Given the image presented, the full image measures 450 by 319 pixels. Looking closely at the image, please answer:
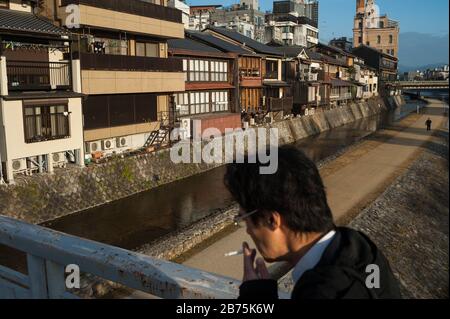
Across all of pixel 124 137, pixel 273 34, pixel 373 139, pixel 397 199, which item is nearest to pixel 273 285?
pixel 397 199

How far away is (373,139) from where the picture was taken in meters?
45.8

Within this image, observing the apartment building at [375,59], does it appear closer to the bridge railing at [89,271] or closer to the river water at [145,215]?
the river water at [145,215]

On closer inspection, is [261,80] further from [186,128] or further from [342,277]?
[342,277]

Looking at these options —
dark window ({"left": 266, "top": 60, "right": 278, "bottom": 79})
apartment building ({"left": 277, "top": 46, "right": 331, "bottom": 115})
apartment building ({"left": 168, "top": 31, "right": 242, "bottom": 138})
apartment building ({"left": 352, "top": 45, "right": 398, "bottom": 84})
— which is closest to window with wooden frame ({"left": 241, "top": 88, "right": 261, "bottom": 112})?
apartment building ({"left": 168, "top": 31, "right": 242, "bottom": 138})

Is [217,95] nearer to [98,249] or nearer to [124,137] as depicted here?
[124,137]

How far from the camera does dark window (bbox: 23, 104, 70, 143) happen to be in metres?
18.4

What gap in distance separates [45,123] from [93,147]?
452 centimetres

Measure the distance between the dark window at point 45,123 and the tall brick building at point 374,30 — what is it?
118 m

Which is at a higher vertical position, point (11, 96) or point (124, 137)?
point (11, 96)

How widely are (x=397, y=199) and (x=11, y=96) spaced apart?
18652mm

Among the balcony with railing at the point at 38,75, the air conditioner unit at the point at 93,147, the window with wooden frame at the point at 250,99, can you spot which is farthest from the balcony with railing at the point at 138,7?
the window with wooden frame at the point at 250,99

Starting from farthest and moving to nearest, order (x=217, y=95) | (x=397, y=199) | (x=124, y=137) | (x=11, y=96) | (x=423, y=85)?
(x=423, y=85), (x=217, y=95), (x=124, y=137), (x=397, y=199), (x=11, y=96)

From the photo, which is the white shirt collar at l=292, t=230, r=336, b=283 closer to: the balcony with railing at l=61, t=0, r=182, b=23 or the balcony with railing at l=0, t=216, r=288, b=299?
the balcony with railing at l=0, t=216, r=288, b=299
